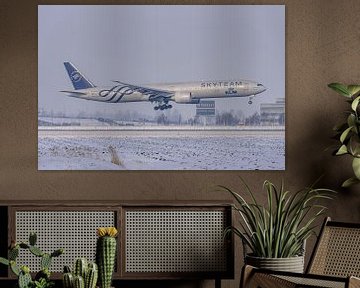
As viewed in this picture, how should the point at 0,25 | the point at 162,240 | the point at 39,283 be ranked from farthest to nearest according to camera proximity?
the point at 0,25
the point at 162,240
the point at 39,283

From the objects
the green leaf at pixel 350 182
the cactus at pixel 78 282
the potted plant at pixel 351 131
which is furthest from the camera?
the green leaf at pixel 350 182

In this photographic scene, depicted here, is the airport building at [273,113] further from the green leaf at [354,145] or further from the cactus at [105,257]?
the cactus at [105,257]

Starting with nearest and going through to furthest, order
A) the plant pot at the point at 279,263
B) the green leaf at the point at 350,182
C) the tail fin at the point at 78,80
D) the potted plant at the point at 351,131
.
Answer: the plant pot at the point at 279,263, the potted plant at the point at 351,131, the green leaf at the point at 350,182, the tail fin at the point at 78,80

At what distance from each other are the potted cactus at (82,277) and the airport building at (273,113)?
2260 millimetres

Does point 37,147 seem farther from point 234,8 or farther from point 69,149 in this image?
point 234,8

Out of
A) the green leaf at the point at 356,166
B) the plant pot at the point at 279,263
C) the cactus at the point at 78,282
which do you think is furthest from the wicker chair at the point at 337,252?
the cactus at the point at 78,282

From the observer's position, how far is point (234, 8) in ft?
20.2

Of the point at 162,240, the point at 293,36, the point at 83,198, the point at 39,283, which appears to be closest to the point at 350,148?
the point at 293,36

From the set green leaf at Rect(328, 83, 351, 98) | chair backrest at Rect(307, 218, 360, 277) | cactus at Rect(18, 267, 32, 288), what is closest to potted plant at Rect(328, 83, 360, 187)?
green leaf at Rect(328, 83, 351, 98)

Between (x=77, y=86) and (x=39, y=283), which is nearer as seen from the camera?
(x=39, y=283)

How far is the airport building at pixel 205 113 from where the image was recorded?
20.3ft

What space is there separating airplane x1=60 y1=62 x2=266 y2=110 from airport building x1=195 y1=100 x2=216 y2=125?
42 mm

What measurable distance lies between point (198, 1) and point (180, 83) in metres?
0.61

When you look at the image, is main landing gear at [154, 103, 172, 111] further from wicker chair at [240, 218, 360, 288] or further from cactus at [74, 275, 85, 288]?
cactus at [74, 275, 85, 288]
